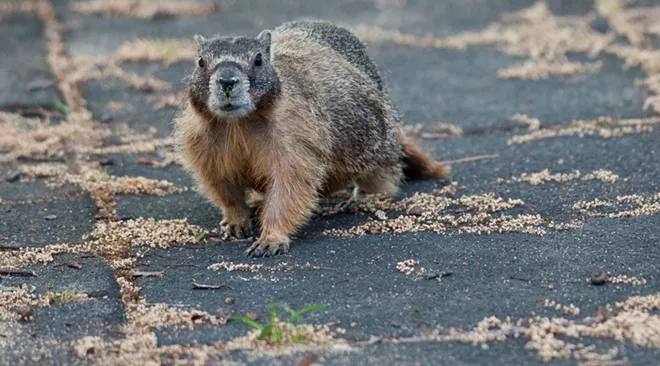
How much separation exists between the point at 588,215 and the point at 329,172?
152cm

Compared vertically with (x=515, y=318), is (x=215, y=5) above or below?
above

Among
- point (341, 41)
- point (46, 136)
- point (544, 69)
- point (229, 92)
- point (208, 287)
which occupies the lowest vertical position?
point (208, 287)

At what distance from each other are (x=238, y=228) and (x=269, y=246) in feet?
1.59

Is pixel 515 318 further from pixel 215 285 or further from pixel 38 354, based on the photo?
pixel 38 354

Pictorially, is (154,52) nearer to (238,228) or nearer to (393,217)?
(238,228)

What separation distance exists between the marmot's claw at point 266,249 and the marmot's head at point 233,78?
2.30 feet

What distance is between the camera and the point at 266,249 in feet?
18.2

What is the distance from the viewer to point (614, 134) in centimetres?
720

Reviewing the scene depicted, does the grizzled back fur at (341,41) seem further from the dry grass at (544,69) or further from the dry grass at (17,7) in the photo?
the dry grass at (17,7)


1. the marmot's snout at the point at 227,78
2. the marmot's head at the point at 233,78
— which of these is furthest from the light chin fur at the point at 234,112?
the marmot's snout at the point at 227,78

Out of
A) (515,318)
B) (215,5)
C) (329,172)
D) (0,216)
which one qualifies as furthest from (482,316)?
(215,5)

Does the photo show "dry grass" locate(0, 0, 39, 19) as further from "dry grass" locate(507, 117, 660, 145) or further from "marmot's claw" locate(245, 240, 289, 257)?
"marmot's claw" locate(245, 240, 289, 257)

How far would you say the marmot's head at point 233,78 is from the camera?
5.49 metres

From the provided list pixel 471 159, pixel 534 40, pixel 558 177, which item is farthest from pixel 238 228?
pixel 534 40
